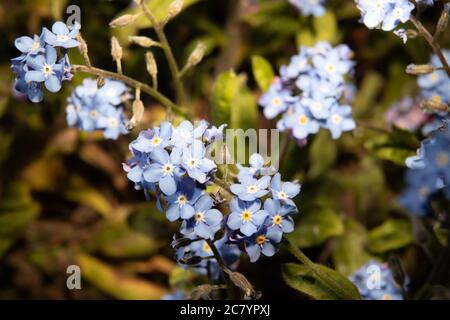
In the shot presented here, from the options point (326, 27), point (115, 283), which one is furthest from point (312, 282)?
point (326, 27)

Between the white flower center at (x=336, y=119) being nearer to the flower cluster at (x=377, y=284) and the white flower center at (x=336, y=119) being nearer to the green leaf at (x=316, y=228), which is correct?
the green leaf at (x=316, y=228)

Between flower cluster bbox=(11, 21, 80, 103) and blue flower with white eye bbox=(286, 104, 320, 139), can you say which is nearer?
flower cluster bbox=(11, 21, 80, 103)

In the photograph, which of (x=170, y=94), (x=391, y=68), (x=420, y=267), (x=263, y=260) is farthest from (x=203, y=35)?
(x=420, y=267)

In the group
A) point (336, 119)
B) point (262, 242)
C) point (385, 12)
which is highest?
point (385, 12)

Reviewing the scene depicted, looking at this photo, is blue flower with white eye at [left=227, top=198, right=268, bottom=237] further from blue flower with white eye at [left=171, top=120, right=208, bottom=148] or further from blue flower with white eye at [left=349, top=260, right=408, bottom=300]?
blue flower with white eye at [left=349, top=260, right=408, bottom=300]

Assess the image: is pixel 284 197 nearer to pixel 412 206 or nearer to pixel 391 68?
pixel 412 206

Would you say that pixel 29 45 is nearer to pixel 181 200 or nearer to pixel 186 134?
pixel 186 134

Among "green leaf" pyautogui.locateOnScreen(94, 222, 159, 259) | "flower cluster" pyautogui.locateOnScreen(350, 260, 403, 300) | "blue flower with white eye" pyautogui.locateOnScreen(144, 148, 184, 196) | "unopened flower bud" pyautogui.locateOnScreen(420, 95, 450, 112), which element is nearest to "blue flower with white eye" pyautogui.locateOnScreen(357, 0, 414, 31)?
"unopened flower bud" pyautogui.locateOnScreen(420, 95, 450, 112)
